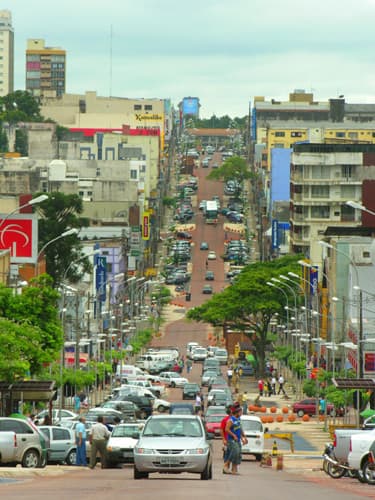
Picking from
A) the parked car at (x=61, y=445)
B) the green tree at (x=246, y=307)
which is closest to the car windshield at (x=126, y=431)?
the parked car at (x=61, y=445)

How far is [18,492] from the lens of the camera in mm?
32188

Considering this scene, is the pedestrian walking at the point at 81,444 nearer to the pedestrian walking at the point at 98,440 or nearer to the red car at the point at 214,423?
the pedestrian walking at the point at 98,440

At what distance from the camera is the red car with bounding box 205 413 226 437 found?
70438mm

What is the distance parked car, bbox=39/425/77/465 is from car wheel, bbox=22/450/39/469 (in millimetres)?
5630

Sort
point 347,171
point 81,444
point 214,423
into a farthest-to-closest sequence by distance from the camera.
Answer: point 347,171, point 214,423, point 81,444

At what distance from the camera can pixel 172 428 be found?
39.7 metres

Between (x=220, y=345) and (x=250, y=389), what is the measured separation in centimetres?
5070

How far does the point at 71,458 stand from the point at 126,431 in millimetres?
2014

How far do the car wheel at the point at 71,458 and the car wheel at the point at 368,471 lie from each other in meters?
13.0

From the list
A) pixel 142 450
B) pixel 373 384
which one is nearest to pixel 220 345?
pixel 373 384

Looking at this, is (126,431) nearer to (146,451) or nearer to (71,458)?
(71,458)

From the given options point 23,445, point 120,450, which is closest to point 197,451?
point 23,445

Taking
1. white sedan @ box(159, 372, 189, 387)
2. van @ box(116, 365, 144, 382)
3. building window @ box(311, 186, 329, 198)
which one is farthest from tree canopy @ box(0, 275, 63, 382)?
building window @ box(311, 186, 329, 198)

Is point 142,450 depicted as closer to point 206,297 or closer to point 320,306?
point 320,306
